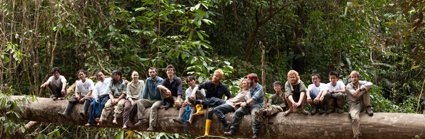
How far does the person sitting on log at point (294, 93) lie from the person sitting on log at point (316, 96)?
0.09m

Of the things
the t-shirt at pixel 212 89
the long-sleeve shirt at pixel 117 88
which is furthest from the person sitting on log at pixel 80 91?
the t-shirt at pixel 212 89

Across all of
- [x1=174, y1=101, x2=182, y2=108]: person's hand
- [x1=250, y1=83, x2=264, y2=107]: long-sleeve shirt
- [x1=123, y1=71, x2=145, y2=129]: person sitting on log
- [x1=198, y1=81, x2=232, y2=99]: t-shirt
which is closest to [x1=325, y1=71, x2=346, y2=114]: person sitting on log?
[x1=250, y1=83, x2=264, y2=107]: long-sleeve shirt

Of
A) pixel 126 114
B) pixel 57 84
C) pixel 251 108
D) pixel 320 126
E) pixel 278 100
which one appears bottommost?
pixel 320 126

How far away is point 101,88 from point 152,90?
1129 millimetres

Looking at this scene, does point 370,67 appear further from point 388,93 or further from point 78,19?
point 78,19

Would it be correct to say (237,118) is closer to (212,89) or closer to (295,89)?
(212,89)

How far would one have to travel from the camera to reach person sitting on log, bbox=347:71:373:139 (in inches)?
276

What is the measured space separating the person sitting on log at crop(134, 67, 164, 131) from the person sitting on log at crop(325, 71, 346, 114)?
2.65m

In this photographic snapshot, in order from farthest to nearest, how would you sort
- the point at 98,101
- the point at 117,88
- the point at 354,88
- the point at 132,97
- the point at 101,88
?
1. the point at 101,88
2. the point at 98,101
3. the point at 117,88
4. the point at 132,97
5. the point at 354,88

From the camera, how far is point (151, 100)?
29.6 feet

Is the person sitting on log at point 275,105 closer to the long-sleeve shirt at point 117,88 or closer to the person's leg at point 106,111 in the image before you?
the long-sleeve shirt at point 117,88

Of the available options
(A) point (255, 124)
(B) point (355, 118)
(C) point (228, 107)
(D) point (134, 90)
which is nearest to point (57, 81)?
(D) point (134, 90)

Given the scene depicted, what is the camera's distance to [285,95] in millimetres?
7629

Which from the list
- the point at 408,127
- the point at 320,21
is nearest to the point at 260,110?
the point at 408,127
